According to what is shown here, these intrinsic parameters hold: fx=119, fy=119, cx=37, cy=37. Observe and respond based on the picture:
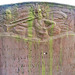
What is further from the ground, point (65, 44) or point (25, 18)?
point (25, 18)

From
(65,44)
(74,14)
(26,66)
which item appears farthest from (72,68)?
(74,14)

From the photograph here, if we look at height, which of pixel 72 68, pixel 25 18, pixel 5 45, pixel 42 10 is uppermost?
pixel 42 10

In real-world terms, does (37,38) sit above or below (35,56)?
above

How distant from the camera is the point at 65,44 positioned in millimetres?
2086

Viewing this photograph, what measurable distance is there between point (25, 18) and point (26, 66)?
2.78 feet

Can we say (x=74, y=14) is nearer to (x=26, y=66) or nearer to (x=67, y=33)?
(x=67, y=33)

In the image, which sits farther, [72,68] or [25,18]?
[72,68]

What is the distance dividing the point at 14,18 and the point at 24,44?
1.57 ft

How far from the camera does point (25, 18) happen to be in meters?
2.03

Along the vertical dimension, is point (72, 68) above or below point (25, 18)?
below

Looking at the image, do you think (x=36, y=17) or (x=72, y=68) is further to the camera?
(x=72, y=68)

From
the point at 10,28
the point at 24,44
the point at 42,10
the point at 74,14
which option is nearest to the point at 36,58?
the point at 24,44

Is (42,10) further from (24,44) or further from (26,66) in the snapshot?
(26,66)

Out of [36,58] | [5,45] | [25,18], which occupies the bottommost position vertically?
[36,58]
